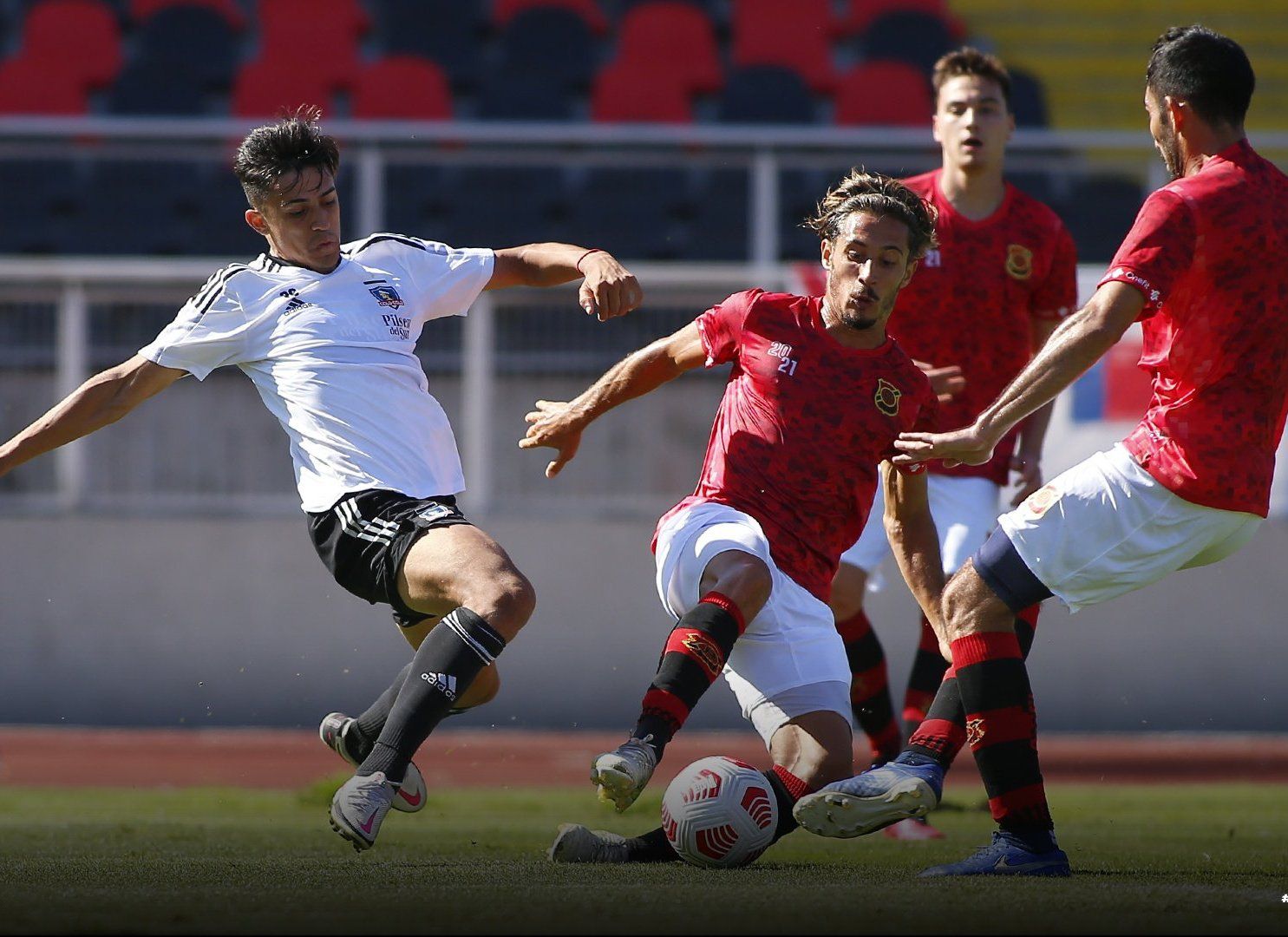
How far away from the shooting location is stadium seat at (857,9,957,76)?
14.5 meters

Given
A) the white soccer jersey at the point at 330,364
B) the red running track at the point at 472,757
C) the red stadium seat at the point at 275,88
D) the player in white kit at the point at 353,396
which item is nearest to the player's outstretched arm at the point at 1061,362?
the player in white kit at the point at 353,396

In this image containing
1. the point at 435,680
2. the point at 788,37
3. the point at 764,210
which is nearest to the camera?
the point at 435,680

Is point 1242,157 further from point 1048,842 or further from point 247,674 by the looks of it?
point 247,674

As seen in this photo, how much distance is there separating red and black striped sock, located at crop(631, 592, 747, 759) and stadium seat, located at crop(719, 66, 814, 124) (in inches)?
376

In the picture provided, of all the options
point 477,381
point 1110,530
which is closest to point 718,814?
point 1110,530

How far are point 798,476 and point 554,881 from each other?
139cm

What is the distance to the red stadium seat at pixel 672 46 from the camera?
1406cm

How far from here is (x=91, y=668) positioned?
9914 mm

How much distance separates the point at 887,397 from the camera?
16.7 ft

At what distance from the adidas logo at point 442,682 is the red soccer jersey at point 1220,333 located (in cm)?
193

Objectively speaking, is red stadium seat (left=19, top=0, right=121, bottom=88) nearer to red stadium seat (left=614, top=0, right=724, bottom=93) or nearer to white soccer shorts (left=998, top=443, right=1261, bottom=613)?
red stadium seat (left=614, top=0, right=724, bottom=93)

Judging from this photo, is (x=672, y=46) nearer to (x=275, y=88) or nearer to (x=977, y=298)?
(x=275, y=88)

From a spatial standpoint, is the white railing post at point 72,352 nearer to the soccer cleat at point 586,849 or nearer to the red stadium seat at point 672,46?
the red stadium seat at point 672,46

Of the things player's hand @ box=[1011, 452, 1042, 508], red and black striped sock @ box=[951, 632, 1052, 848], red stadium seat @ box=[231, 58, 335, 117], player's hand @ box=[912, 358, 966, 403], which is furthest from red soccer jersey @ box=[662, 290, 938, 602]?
red stadium seat @ box=[231, 58, 335, 117]
